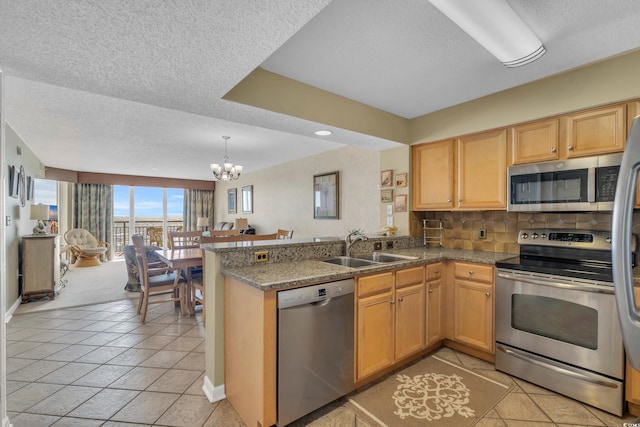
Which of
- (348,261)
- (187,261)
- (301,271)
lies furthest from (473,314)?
(187,261)

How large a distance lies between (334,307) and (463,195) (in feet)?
6.12

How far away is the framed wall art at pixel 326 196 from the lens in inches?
198

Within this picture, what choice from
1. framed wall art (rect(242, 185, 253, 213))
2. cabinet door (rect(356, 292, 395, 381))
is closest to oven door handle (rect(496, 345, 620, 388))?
cabinet door (rect(356, 292, 395, 381))

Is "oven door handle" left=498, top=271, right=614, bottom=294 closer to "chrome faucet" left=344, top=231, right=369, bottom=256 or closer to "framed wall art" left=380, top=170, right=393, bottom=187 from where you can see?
"chrome faucet" left=344, top=231, right=369, bottom=256

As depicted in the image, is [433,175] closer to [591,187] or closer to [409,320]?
[591,187]

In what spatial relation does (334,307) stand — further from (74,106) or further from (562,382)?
(74,106)

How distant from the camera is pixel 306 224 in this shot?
19.0ft

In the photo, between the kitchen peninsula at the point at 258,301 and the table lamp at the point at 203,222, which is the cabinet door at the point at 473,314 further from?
the table lamp at the point at 203,222

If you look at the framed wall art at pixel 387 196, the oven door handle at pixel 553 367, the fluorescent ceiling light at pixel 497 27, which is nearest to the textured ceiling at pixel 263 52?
the fluorescent ceiling light at pixel 497 27

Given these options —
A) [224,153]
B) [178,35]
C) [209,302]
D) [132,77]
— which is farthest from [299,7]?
[224,153]

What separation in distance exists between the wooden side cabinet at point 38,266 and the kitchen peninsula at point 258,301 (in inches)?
152

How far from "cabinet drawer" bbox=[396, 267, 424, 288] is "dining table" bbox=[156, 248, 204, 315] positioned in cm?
233

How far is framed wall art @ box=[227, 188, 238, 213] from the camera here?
858 centimetres

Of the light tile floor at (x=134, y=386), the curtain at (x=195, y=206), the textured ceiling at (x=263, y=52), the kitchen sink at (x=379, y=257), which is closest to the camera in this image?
the textured ceiling at (x=263, y=52)
